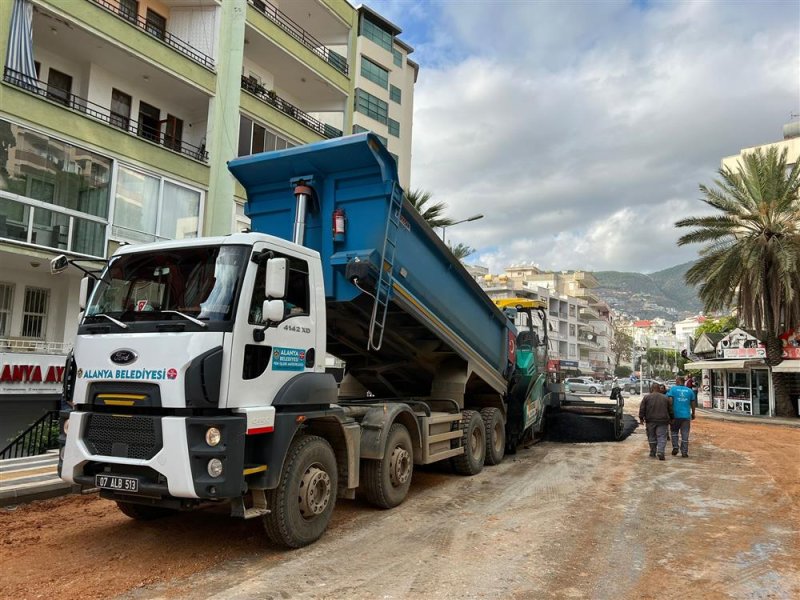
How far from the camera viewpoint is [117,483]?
16.0 feet

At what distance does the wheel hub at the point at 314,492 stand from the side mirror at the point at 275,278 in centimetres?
173

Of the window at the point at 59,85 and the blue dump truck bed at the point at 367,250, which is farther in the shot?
the window at the point at 59,85

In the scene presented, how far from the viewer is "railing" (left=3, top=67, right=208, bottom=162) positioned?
13430mm

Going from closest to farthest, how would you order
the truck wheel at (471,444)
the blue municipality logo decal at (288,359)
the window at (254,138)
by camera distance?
1. the blue municipality logo decal at (288,359)
2. the truck wheel at (471,444)
3. the window at (254,138)

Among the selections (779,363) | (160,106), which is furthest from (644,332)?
(160,106)

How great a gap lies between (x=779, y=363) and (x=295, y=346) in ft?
82.7

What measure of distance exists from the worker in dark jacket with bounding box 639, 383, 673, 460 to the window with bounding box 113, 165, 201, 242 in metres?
11.7

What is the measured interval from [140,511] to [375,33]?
3521cm

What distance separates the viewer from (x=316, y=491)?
18.9ft

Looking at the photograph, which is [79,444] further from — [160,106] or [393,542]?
[160,106]

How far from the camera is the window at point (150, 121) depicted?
17641 mm

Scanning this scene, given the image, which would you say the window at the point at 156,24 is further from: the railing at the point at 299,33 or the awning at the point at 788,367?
the awning at the point at 788,367

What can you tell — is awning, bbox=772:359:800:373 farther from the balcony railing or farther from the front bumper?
the balcony railing

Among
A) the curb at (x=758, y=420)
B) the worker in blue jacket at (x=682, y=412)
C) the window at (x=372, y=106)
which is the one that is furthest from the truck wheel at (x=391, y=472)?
the window at (x=372, y=106)
